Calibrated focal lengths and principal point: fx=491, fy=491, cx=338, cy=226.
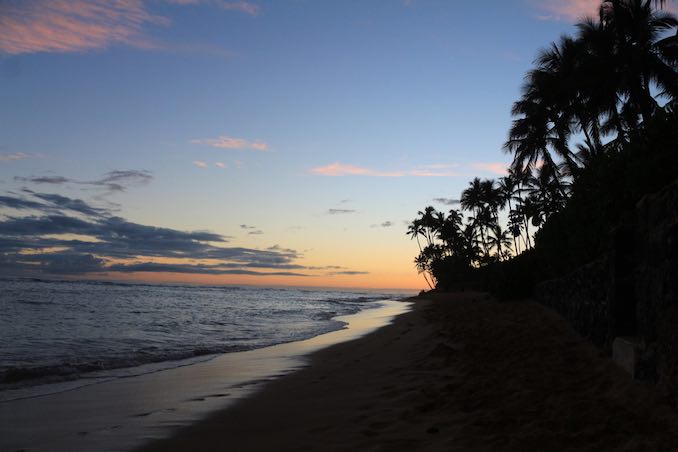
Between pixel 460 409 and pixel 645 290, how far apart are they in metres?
2.10

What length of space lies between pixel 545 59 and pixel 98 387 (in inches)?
1185

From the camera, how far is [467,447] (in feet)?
11.7

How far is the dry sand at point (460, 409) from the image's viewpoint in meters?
3.62

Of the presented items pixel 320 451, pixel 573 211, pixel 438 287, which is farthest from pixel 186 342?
pixel 438 287

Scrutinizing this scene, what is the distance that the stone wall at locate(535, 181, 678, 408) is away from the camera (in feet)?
12.6

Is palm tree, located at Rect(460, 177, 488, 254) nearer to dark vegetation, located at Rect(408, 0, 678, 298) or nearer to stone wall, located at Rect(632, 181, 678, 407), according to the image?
dark vegetation, located at Rect(408, 0, 678, 298)

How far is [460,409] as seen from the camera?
462 centimetres

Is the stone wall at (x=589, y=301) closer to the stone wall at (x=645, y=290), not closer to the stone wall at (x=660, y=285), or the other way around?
the stone wall at (x=645, y=290)

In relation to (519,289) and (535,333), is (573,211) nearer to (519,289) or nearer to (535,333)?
(535,333)

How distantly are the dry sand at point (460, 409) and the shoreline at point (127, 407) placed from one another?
0.36m

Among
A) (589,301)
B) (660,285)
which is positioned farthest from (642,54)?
(660,285)

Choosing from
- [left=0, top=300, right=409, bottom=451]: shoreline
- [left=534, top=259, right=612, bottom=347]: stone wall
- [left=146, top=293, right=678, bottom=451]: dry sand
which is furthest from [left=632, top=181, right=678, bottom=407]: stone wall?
[left=0, top=300, right=409, bottom=451]: shoreline

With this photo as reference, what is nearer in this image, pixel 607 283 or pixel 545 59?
pixel 607 283

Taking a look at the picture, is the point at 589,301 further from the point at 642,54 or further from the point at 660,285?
the point at 642,54
